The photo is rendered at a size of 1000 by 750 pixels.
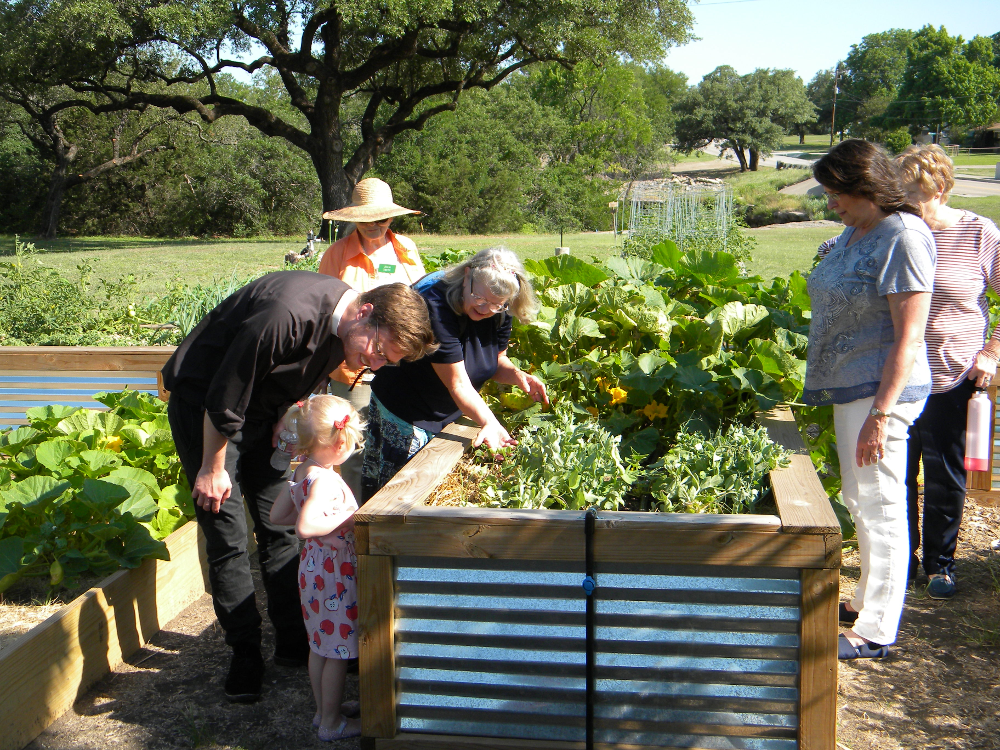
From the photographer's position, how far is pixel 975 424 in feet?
9.34

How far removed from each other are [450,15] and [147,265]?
316 inches

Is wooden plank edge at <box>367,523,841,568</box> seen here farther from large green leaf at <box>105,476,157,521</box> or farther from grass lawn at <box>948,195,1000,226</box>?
grass lawn at <box>948,195,1000,226</box>

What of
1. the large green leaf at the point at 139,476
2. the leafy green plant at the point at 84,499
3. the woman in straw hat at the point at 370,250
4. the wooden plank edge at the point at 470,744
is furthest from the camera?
the woman in straw hat at the point at 370,250

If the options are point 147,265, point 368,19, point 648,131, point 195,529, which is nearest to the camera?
point 195,529

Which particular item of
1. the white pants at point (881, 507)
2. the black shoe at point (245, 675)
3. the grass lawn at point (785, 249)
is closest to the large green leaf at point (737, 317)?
the white pants at point (881, 507)

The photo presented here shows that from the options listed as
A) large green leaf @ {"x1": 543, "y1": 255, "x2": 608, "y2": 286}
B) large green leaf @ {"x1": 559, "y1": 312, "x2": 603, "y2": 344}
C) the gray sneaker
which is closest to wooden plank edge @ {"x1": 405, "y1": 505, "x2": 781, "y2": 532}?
large green leaf @ {"x1": 559, "y1": 312, "x2": 603, "y2": 344}

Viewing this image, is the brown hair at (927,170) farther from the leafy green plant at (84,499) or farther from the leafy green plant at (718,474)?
the leafy green plant at (84,499)

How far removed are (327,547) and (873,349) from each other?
5.33 ft

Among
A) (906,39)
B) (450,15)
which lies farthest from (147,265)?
(906,39)

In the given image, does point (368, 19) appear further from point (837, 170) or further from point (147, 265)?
point (837, 170)

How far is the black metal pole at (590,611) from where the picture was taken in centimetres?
191

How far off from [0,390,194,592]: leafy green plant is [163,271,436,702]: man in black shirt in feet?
1.44

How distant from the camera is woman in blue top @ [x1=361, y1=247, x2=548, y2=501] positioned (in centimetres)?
240

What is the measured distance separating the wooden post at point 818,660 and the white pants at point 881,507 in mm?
664
